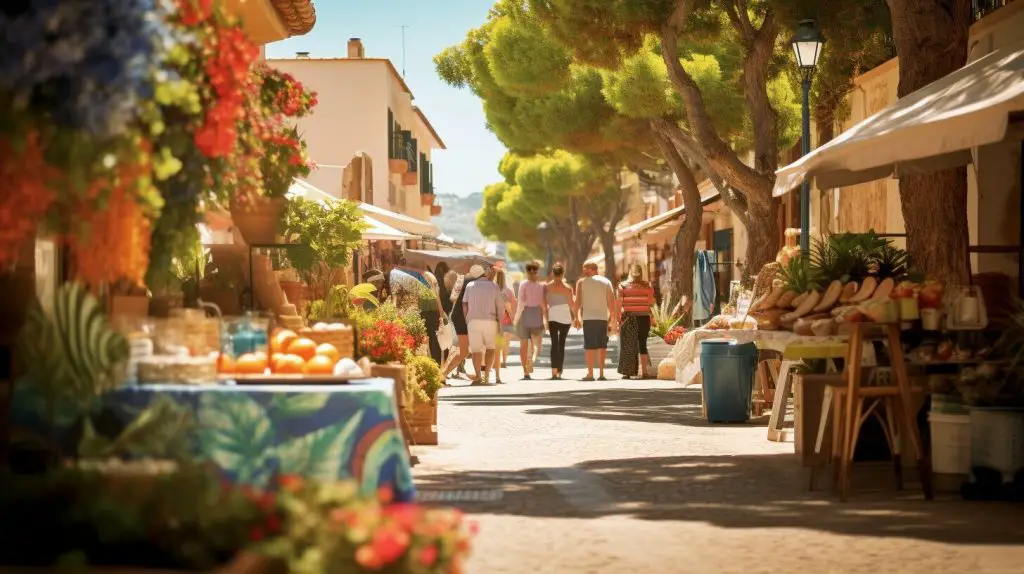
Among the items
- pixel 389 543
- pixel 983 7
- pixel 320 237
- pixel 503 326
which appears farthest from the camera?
pixel 503 326

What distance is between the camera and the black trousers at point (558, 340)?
2498cm

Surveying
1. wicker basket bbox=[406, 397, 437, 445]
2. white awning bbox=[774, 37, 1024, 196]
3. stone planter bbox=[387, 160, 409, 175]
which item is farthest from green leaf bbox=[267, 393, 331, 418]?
stone planter bbox=[387, 160, 409, 175]

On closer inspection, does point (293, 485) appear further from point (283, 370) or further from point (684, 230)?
point (684, 230)

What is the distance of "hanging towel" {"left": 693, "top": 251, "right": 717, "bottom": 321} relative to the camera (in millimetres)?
29328

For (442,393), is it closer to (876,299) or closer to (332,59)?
(876,299)

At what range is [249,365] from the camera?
690cm

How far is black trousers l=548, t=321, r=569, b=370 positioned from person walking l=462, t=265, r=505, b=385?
4.91ft

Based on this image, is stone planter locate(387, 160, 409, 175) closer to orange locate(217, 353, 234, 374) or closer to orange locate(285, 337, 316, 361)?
orange locate(285, 337, 316, 361)

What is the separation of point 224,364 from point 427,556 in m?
2.84

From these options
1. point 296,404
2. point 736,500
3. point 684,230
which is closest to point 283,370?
point 296,404

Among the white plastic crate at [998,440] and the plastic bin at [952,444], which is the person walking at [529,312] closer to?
the plastic bin at [952,444]

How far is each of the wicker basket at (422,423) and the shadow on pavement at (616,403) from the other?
304 centimetres

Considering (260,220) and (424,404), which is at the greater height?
(260,220)

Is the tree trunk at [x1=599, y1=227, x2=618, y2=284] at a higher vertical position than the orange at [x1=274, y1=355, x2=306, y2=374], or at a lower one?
higher
